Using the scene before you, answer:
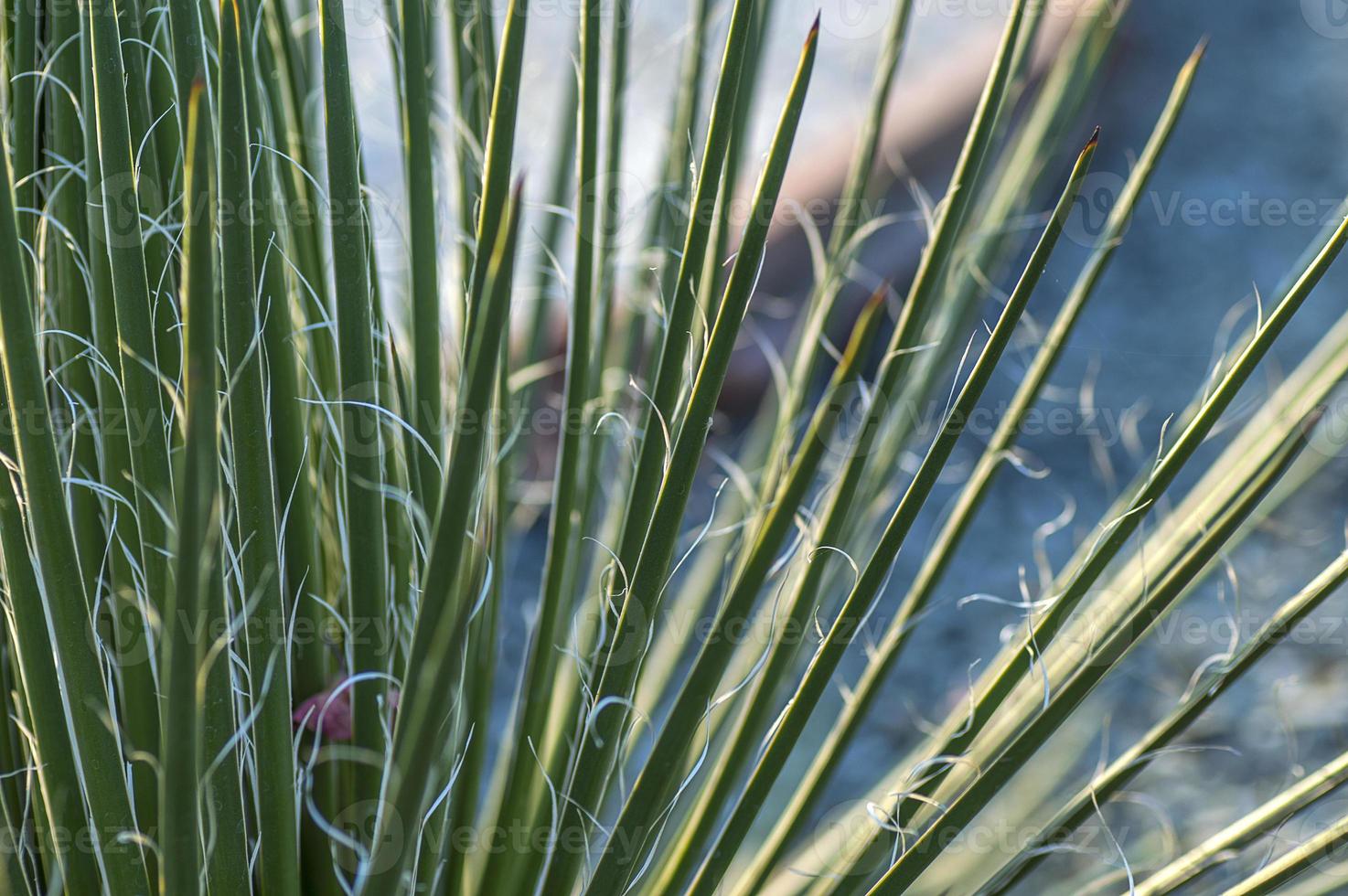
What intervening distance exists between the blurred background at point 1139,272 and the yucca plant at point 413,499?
30 centimetres

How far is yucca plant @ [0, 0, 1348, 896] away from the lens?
0.97 ft

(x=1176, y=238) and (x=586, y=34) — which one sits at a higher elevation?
(x=586, y=34)

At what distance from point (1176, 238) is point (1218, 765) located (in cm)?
72

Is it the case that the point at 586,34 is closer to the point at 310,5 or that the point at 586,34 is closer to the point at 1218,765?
the point at 310,5

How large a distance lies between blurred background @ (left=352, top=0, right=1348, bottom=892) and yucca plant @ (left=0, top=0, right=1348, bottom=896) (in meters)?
0.30

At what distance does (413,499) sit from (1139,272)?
124 centimetres

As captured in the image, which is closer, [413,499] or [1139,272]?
[413,499]

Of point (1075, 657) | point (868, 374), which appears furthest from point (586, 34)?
point (868, 374)

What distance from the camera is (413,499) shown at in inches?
16.9

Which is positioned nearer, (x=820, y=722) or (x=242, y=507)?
(x=242, y=507)

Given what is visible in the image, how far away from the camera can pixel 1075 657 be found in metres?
0.49

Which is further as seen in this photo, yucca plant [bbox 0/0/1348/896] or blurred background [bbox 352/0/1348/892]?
blurred background [bbox 352/0/1348/892]

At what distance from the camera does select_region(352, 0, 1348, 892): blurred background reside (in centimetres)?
99

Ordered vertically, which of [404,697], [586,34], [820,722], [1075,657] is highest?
[586,34]
